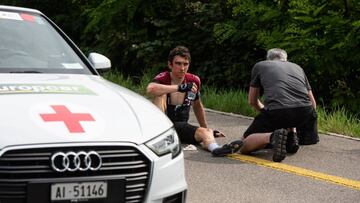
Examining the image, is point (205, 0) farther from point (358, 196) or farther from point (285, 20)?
point (358, 196)

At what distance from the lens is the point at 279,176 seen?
617 centimetres

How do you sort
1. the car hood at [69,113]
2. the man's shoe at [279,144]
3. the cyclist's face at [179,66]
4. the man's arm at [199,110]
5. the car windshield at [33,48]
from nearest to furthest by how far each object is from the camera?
the car hood at [69,113]
the car windshield at [33,48]
the man's shoe at [279,144]
the cyclist's face at [179,66]
the man's arm at [199,110]

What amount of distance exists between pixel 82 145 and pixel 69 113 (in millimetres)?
343

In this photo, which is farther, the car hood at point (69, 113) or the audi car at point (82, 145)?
the car hood at point (69, 113)

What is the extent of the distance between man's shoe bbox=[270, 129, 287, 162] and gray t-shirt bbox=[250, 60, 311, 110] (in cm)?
56

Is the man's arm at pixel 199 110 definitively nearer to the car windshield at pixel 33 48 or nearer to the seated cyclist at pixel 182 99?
the seated cyclist at pixel 182 99

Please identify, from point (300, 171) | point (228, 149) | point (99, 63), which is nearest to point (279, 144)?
point (300, 171)

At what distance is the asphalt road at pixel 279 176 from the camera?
5457mm

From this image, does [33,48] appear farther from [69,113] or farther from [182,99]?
[182,99]

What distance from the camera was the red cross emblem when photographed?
3584mm

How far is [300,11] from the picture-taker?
10.8 meters

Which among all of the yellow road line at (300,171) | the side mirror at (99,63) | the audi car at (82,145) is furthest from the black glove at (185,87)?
the audi car at (82,145)

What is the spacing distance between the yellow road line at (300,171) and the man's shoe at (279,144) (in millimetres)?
85

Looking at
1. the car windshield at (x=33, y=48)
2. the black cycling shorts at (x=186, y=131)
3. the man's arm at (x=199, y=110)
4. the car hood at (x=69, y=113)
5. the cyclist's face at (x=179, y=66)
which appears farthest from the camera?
the man's arm at (x=199, y=110)
